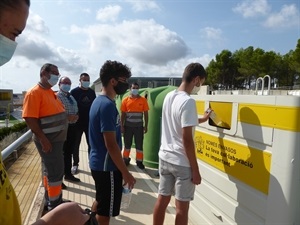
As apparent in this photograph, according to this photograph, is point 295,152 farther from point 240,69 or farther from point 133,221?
point 240,69

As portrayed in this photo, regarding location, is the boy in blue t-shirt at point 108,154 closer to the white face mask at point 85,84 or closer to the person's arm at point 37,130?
the person's arm at point 37,130

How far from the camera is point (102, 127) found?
257cm

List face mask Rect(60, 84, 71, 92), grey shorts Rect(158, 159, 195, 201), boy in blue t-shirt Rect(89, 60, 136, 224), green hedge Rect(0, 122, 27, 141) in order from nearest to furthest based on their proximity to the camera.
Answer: boy in blue t-shirt Rect(89, 60, 136, 224)
grey shorts Rect(158, 159, 195, 201)
face mask Rect(60, 84, 71, 92)
green hedge Rect(0, 122, 27, 141)

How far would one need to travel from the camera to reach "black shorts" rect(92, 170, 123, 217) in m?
2.72

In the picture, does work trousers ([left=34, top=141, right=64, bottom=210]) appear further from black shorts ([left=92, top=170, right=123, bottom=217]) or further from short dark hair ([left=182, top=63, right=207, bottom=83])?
short dark hair ([left=182, top=63, right=207, bottom=83])

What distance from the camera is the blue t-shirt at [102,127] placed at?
256cm

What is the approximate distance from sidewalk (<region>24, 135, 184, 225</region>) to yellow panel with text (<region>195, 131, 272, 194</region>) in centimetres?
115

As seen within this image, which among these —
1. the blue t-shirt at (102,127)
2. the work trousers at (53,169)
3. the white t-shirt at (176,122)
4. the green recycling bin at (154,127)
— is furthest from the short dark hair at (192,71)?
the green recycling bin at (154,127)

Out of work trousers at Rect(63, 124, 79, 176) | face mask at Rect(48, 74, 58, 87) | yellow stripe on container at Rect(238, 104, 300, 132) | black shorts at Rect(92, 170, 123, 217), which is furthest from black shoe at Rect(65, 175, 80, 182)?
yellow stripe on container at Rect(238, 104, 300, 132)

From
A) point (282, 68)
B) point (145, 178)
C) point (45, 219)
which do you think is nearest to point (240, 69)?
point (282, 68)

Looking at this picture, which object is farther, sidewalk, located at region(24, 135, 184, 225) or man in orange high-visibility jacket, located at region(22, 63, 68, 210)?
sidewalk, located at region(24, 135, 184, 225)

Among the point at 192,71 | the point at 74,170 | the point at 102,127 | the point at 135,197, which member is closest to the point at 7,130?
the point at 74,170

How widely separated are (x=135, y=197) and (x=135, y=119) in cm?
208

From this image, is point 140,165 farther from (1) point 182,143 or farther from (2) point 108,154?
(2) point 108,154
